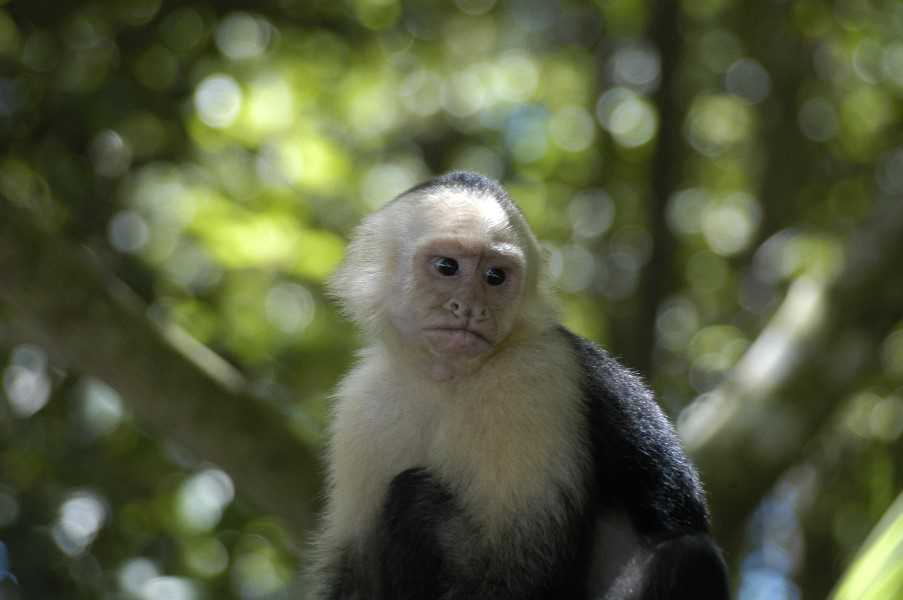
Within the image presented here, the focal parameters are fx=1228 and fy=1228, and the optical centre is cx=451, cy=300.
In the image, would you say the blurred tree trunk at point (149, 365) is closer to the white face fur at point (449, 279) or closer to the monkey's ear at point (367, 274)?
the monkey's ear at point (367, 274)

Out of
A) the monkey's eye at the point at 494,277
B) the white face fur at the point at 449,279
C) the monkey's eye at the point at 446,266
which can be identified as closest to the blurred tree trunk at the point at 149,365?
the white face fur at the point at 449,279

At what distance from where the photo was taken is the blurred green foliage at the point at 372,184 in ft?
19.9

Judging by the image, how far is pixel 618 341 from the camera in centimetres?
667

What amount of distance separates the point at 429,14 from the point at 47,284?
4.01 metres

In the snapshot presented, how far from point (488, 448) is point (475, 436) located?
0.06 metres

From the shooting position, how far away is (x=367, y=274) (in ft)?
13.1

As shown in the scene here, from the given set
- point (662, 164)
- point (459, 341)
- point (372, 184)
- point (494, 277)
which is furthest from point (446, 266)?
point (372, 184)

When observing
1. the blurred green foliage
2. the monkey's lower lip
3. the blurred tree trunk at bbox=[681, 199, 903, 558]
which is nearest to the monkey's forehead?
the monkey's lower lip

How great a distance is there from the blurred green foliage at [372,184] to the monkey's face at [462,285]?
1.97 m

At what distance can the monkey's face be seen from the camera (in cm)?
353

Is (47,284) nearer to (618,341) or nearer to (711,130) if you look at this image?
(618,341)

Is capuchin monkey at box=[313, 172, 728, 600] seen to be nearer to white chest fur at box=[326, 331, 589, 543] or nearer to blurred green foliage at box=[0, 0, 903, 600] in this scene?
white chest fur at box=[326, 331, 589, 543]

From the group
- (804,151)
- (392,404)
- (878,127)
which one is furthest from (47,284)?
(878,127)

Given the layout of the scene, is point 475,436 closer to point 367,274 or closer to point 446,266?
point 446,266
